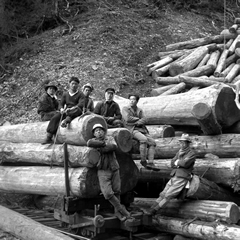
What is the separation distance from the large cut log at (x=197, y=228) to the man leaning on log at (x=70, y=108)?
2.75 meters

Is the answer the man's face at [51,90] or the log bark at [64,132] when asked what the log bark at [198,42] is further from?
the log bark at [64,132]

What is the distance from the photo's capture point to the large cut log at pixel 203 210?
698cm

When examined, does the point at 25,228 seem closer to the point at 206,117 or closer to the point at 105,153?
the point at 105,153

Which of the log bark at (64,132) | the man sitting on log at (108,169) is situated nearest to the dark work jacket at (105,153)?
the man sitting on log at (108,169)

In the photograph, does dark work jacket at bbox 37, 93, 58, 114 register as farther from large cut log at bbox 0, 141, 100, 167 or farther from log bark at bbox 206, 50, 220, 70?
log bark at bbox 206, 50, 220, 70

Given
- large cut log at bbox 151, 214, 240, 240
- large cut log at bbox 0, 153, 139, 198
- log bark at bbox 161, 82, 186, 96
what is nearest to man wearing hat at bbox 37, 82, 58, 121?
large cut log at bbox 0, 153, 139, 198

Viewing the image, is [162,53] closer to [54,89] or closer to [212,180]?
[54,89]

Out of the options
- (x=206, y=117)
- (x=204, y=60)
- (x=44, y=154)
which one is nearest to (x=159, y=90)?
(x=204, y=60)

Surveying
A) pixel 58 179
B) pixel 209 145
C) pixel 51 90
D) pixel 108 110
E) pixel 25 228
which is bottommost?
pixel 25 228

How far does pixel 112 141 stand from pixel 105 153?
372 mm

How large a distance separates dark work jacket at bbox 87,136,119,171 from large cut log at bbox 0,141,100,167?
4.1 inches

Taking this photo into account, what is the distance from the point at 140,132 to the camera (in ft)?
28.5

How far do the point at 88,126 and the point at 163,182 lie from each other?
250cm

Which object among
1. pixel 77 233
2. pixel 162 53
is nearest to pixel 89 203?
pixel 77 233
